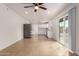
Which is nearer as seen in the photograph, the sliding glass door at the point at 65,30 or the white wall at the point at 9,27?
the white wall at the point at 9,27

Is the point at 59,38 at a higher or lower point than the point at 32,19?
lower

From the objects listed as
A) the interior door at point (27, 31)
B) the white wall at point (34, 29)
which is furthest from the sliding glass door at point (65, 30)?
the interior door at point (27, 31)

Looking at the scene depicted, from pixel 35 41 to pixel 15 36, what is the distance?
878 mm

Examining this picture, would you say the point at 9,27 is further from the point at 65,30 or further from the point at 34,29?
the point at 65,30

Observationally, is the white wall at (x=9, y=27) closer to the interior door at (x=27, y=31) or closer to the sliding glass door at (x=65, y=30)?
the interior door at (x=27, y=31)

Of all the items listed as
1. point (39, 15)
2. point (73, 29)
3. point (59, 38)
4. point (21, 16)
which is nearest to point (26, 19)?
point (21, 16)

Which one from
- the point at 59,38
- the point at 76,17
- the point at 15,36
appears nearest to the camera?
the point at 76,17

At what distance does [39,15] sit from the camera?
168 inches

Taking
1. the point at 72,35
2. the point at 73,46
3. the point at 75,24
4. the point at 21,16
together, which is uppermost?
the point at 21,16

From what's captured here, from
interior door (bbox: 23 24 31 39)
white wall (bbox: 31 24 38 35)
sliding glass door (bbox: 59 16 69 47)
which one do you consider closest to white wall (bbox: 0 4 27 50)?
interior door (bbox: 23 24 31 39)

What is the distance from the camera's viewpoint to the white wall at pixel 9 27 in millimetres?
4258

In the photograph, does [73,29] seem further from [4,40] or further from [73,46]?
[4,40]

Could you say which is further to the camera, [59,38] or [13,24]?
[59,38]

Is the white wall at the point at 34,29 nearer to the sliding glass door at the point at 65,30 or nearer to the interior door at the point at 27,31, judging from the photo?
the interior door at the point at 27,31
